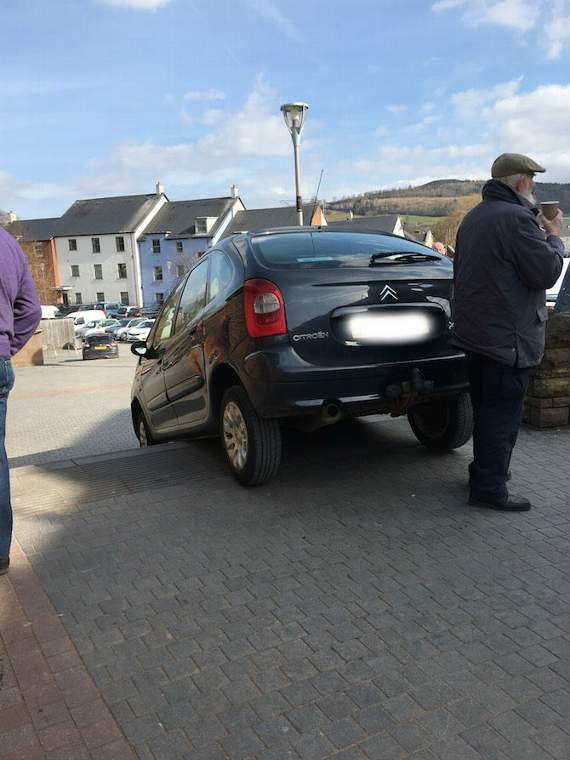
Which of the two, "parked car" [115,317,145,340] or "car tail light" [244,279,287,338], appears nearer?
"car tail light" [244,279,287,338]

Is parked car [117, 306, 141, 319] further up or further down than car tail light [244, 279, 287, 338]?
further down

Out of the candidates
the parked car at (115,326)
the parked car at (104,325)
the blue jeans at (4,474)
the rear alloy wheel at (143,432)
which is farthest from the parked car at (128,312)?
the blue jeans at (4,474)

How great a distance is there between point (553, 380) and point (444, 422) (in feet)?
4.08

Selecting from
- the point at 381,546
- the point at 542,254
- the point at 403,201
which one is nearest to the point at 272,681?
the point at 381,546

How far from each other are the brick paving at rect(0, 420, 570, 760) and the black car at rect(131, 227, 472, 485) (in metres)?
0.50

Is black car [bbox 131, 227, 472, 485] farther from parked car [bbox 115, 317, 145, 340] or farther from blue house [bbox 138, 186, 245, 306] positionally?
blue house [bbox 138, 186, 245, 306]

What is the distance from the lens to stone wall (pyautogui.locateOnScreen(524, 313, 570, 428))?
5.69 metres

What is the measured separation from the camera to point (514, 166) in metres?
3.83

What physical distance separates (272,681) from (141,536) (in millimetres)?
1589

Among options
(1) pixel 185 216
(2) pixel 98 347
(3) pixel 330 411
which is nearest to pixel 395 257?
(3) pixel 330 411

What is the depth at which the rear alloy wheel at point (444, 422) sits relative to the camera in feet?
16.2

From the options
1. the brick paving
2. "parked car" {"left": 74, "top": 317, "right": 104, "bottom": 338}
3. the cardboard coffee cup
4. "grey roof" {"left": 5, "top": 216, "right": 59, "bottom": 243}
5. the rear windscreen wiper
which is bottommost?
"parked car" {"left": 74, "top": 317, "right": 104, "bottom": 338}

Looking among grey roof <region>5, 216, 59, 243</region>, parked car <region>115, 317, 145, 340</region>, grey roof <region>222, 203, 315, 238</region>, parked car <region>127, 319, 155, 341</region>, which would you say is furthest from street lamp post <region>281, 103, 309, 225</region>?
grey roof <region>5, 216, 59, 243</region>

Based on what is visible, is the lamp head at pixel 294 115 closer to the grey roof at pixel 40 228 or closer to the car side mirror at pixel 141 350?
the car side mirror at pixel 141 350
